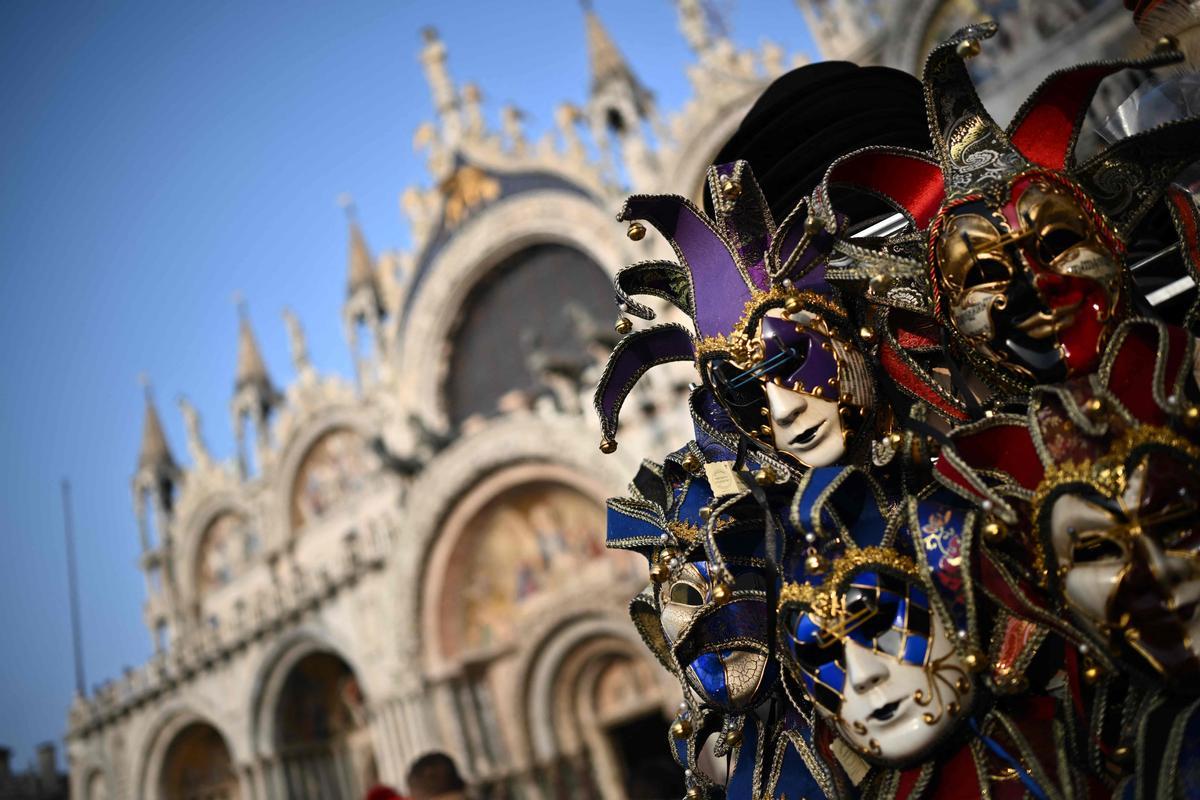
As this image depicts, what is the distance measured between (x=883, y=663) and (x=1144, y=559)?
0.38 m

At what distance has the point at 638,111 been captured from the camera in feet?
40.2

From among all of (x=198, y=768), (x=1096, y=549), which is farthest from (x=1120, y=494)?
(x=198, y=768)

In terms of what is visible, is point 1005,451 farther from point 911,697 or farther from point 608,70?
point 608,70

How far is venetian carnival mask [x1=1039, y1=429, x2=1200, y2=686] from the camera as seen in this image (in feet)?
4.32

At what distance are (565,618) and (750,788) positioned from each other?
9.32 meters

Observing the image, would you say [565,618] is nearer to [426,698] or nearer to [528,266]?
[426,698]

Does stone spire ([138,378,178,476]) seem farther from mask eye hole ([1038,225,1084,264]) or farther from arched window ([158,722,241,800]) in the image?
mask eye hole ([1038,225,1084,264])

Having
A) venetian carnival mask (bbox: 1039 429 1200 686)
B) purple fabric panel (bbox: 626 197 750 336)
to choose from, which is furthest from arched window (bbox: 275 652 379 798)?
venetian carnival mask (bbox: 1039 429 1200 686)

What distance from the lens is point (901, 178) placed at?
1795mm

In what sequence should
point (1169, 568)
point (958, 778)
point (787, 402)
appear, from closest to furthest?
1. point (1169, 568)
2. point (958, 778)
3. point (787, 402)

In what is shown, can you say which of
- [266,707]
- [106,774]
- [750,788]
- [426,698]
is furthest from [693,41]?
[106,774]

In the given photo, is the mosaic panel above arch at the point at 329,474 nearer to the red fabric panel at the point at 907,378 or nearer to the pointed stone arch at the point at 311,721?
the pointed stone arch at the point at 311,721

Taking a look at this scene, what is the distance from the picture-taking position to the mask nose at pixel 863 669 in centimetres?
150

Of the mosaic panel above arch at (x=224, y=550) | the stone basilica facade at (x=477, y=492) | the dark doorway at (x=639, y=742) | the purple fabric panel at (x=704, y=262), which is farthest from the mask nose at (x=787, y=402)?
the mosaic panel above arch at (x=224, y=550)
